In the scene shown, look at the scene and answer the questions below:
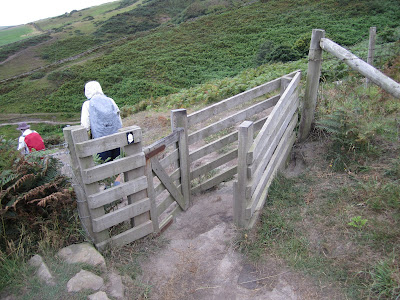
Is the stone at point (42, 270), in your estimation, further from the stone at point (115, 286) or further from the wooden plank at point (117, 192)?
the wooden plank at point (117, 192)

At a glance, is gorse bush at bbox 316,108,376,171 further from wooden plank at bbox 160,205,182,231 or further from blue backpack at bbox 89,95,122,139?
blue backpack at bbox 89,95,122,139

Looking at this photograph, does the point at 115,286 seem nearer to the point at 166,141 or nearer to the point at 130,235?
the point at 130,235

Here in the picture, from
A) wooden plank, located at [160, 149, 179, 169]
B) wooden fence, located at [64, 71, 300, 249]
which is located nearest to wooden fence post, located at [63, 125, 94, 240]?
wooden fence, located at [64, 71, 300, 249]

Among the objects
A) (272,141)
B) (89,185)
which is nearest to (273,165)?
(272,141)

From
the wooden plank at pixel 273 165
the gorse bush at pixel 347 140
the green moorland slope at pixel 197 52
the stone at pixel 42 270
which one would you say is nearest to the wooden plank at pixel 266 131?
the wooden plank at pixel 273 165

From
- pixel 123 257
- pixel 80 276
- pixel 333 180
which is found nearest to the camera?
pixel 80 276

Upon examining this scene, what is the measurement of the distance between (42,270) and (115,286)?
2.42 ft

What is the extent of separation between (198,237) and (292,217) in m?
1.32

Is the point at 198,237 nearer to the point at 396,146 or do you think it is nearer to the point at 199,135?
the point at 199,135

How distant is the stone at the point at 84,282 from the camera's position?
298 centimetres

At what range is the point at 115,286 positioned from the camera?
320cm

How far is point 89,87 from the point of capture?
17.4 ft

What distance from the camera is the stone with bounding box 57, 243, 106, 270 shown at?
334 centimetres

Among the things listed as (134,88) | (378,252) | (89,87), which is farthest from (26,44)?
(378,252)
